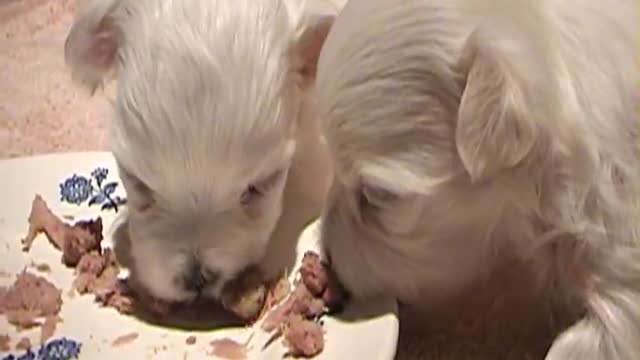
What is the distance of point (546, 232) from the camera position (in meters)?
1.81

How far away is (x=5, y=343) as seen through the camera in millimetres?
1795

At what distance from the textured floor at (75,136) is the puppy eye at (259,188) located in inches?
11.1

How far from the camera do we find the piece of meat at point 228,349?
5.79ft

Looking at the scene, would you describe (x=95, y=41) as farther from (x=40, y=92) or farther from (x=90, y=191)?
(x=40, y=92)

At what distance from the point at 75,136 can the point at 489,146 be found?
102 centimetres

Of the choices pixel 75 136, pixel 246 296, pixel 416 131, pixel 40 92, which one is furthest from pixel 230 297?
pixel 40 92

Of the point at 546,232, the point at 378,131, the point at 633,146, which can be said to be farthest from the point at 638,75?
the point at 378,131

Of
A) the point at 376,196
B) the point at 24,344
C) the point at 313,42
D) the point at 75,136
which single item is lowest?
the point at 75,136

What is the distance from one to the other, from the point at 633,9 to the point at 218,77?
0.58 metres

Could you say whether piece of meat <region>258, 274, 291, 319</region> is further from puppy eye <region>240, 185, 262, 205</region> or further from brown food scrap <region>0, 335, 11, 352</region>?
brown food scrap <region>0, 335, 11, 352</region>

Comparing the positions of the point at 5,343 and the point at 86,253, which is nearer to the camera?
the point at 5,343

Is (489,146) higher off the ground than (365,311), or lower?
higher

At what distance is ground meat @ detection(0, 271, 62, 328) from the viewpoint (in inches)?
72.1

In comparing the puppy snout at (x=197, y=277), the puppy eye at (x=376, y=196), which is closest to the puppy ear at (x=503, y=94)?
the puppy eye at (x=376, y=196)
